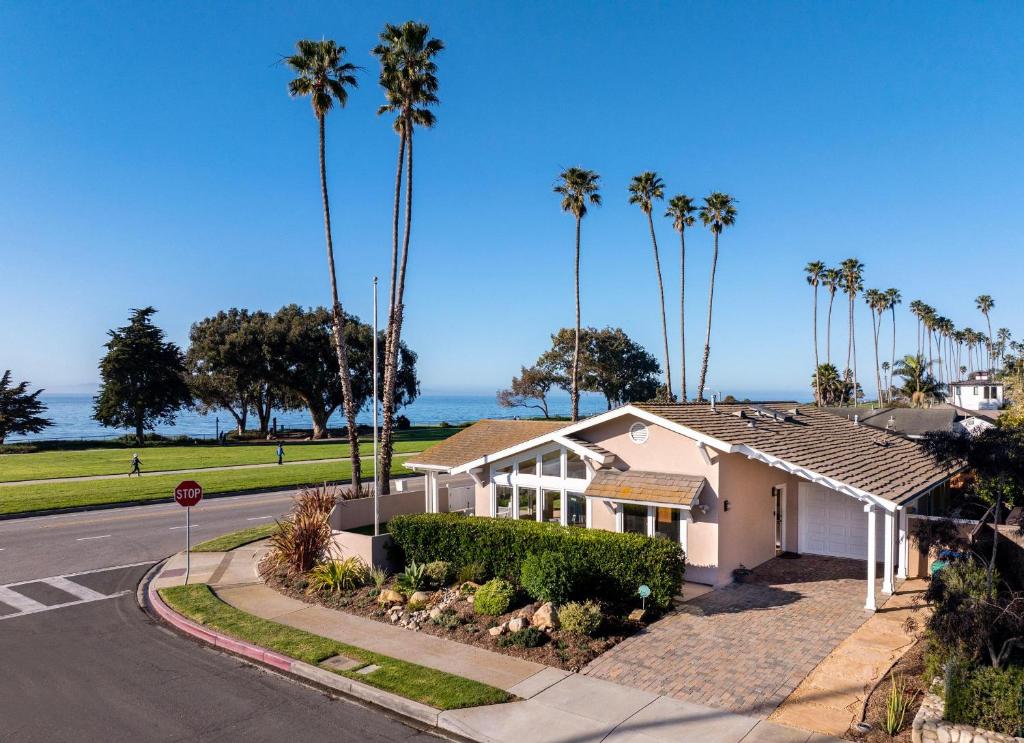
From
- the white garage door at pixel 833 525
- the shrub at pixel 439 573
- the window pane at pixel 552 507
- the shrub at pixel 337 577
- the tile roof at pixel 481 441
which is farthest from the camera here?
the tile roof at pixel 481 441

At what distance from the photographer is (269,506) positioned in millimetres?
30016

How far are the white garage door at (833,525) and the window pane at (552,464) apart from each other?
6917 millimetres

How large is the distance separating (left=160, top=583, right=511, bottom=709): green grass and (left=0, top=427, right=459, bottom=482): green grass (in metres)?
29.4

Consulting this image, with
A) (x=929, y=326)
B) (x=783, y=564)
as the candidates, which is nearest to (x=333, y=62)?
(x=783, y=564)

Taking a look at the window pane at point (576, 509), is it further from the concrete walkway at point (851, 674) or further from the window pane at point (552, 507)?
the concrete walkway at point (851, 674)

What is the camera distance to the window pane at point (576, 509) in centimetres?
1831

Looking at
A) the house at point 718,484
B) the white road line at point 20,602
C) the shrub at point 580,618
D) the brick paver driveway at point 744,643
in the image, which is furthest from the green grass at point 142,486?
the brick paver driveway at point 744,643

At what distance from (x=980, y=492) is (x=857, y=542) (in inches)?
163

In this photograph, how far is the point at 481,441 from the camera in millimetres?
25203

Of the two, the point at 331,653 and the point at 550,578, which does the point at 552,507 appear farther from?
the point at 331,653

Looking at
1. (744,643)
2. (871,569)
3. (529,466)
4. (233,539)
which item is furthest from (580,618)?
(233,539)

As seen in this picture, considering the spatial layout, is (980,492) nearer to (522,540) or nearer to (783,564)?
(783,564)

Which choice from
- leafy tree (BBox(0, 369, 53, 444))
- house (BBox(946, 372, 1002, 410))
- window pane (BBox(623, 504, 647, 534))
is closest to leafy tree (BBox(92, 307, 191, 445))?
leafy tree (BBox(0, 369, 53, 444))

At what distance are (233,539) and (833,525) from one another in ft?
60.1
